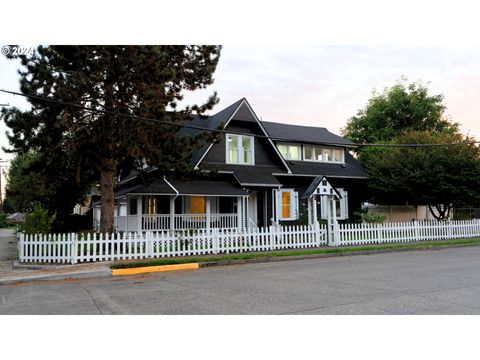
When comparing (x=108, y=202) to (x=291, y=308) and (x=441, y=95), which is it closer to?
(x=291, y=308)

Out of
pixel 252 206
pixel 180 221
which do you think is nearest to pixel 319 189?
pixel 252 206

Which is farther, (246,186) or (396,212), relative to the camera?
(396,212)

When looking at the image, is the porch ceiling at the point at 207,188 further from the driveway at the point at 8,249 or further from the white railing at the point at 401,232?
the driveway at the point at 8,249

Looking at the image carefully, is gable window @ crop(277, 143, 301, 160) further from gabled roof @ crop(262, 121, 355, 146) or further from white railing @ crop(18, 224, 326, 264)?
white railing @ crop(18, 224, 326, 264)

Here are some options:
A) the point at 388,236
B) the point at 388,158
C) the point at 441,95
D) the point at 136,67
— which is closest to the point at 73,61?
the point at 136,67

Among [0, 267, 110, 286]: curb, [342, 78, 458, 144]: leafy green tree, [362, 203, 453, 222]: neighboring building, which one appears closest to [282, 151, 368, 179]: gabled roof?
[362, 203, 453, 222]: neighboring building

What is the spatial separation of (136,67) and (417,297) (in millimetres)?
10953

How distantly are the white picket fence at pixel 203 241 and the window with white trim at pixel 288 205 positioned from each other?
15.2 feet

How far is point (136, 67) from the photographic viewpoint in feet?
44.4

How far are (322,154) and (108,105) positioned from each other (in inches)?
Result: 633

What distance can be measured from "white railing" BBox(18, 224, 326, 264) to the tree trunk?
907 mm

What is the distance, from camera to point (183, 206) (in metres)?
21.8

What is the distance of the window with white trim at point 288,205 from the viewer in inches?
936

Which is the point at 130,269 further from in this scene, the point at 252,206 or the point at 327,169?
the point at 327,169
